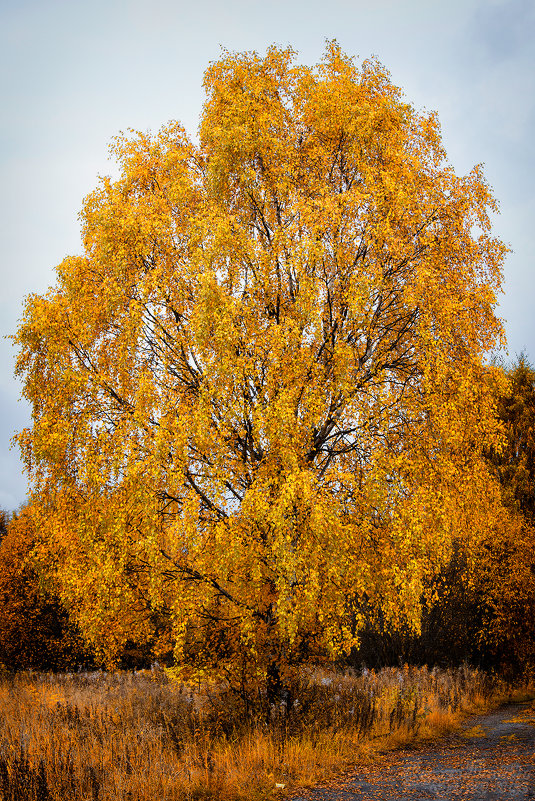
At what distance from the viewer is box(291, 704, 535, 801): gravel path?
6461mm

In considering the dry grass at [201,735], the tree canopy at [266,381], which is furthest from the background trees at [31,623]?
the tree canopy at [266,381]

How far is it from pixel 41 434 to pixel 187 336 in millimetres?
2734

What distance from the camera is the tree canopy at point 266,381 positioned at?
816 cm

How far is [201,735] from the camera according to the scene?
8906 millimetres

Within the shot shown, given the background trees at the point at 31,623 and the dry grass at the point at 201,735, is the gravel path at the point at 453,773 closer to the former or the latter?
the dry grass at the point at 201,735

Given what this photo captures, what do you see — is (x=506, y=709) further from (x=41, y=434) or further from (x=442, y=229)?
(x=41, y=434)

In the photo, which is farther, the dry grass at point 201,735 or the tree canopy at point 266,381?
the tree canopy at point 266,381

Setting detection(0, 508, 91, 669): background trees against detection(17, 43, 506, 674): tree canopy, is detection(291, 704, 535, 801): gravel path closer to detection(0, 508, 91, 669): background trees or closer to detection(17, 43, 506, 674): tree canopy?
detection(17, 43, 506, 674): tree canopy

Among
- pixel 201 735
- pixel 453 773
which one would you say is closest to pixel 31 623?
pixel 201 735

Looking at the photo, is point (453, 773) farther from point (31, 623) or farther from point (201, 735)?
point (31, 623)

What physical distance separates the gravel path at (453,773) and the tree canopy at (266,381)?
1.67m

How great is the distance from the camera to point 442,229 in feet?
36.0

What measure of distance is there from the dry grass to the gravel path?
0.46 metres

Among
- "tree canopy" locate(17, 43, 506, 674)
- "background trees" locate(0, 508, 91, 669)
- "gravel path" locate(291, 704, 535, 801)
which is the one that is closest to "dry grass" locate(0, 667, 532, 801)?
"gravel path" locate(291, 704, 535, 801)
